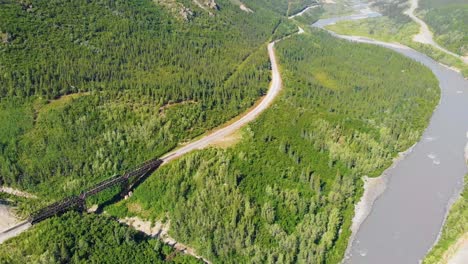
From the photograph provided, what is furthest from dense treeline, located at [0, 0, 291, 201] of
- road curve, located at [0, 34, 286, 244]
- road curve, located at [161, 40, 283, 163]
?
road curve, located at [0, 34, 286, 244]

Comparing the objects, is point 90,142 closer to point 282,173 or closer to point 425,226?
point 282,173

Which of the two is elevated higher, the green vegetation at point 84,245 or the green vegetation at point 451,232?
the green vegetation at point 451,232

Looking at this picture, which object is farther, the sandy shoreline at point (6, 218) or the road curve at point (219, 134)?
the sandy shoreline at point (6, 218)

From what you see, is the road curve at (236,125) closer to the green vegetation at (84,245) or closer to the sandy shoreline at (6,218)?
the green vegetation at (84,245)

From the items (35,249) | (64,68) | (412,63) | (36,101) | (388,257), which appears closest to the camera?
(35,249)

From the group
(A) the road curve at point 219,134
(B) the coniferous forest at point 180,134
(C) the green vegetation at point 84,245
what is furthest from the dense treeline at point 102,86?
(C) the green vegetation at point 84,245

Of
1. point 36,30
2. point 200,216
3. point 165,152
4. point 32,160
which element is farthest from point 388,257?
point 36,30
